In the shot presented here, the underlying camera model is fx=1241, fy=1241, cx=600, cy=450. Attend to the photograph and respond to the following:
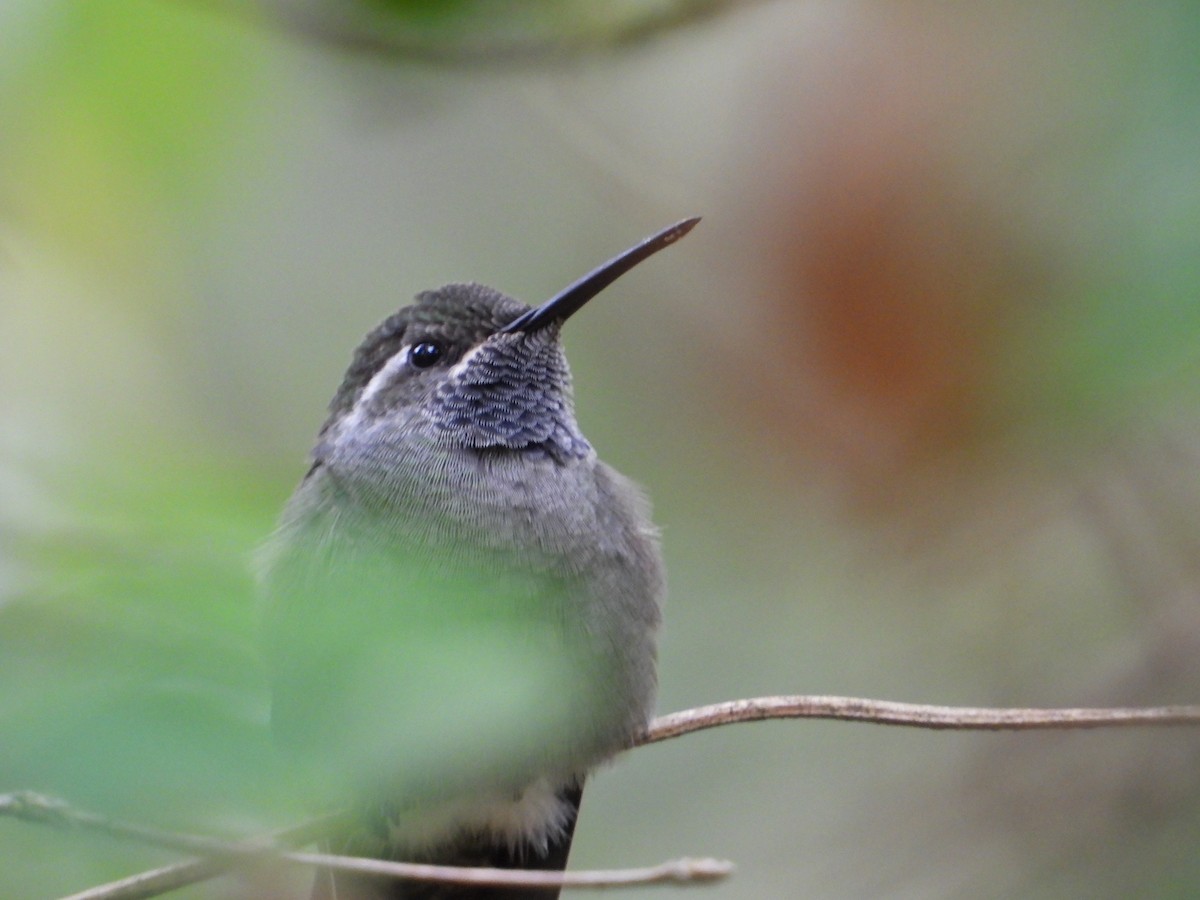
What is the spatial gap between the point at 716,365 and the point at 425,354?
1.47 meters

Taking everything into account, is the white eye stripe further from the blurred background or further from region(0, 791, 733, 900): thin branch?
region(0, 791, 733, 900): thin branch

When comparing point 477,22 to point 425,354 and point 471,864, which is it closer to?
point 425,354

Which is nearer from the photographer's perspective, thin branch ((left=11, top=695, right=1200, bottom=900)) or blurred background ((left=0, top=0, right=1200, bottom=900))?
thin branch ((left=11, top=695, right=1200, bottom=900))

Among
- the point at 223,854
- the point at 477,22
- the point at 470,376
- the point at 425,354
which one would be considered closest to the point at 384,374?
the point at 425,354

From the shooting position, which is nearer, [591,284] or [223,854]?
[223,854]

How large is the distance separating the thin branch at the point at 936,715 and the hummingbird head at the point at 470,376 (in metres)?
0.96

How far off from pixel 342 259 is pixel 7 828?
447 cm

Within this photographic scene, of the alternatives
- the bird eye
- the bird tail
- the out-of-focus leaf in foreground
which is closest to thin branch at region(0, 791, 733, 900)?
the bird tail

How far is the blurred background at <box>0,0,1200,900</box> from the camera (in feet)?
3.53

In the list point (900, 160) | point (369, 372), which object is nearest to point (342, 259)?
point (369, 372)

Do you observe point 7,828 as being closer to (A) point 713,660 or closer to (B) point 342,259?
(A) point 713,660

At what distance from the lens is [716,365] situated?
430 cm

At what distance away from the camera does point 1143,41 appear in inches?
71.9

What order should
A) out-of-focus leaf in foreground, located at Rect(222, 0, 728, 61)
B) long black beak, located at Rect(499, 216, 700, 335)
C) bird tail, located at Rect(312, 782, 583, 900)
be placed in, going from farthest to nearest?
bird tail, located at Rect(312, 782, 583, 900)
long black beak, located at Rect(499, 216, 700, 335)
out-of-focus leaf in foreground, located at Rect(222, 0, 728, 61)
